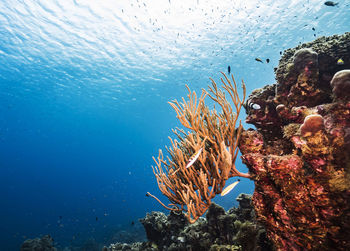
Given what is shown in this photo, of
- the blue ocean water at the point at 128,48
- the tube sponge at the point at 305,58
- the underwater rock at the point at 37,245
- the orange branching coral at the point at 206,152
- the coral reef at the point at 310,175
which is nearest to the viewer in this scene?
the coral reef at the point at 310,175

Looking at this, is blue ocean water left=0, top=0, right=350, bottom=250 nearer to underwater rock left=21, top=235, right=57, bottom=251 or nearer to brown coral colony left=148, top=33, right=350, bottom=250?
underwater rock left=21, top=235, right=57, bottom=251

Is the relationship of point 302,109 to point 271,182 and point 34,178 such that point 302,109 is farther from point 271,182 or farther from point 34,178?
point 34,178

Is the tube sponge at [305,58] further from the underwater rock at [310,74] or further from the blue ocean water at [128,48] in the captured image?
the blue ocean water at [128,48]

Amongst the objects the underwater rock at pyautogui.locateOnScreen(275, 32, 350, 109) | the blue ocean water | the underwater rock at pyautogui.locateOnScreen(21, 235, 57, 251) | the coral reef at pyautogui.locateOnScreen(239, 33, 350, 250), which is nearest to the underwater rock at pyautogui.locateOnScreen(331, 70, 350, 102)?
the coral reef at pyautogui.locateOnScreen(239, 33, 350, 250)

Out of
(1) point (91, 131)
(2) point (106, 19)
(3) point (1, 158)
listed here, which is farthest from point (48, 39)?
(3) point (1, 158)

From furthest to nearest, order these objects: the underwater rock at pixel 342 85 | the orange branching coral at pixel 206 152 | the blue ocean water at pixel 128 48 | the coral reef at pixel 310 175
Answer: the blue ocean water at pixel 128 48
the orange branching coral at pixel 206 152
the underwater rock at pixel 342 85
the coral reef at pixel 310 175

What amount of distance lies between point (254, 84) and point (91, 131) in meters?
68.0

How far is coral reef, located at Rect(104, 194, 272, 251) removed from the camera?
298 centimetres

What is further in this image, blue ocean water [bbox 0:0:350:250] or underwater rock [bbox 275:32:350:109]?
blue ocean water [bbox 0:0:350:250]

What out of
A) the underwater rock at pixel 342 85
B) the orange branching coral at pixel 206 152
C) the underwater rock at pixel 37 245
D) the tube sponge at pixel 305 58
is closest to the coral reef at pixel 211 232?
the orange branching coral at pixel 206 152

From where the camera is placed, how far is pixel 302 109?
2822mm

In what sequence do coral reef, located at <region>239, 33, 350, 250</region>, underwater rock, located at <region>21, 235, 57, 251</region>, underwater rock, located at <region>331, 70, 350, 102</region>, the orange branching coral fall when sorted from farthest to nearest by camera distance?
underwater rock, located at <region>21, 235, 57, 251</region>
the orange branching coral
underwater rock, located at <region>331, 70, 350, 102</region>
coral reef, located at <region>239, 33, 350, 250</region>

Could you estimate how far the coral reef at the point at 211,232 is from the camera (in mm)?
2981

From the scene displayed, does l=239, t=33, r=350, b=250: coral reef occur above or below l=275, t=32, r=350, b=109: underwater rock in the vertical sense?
below
